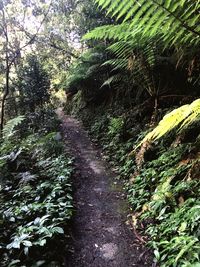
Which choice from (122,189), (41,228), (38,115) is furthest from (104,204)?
(38,115)

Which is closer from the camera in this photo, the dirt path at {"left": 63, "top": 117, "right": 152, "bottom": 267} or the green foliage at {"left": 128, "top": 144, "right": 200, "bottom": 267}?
the green foliage at {"left": 128, "top": 144, "right": 200, "bottom": 267}

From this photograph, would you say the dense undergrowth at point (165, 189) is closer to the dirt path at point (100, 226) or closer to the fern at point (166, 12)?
the dirt path at point (100, 226)

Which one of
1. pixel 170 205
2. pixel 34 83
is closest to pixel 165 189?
pixel 170 205

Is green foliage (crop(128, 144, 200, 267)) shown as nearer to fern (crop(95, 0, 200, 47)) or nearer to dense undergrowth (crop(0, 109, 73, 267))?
dense undergrowth (crop(0, 109, 73, 267))

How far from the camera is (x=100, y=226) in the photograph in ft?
12.0

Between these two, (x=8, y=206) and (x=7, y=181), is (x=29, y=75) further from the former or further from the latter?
(x=8, y=206)

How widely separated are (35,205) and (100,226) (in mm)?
924

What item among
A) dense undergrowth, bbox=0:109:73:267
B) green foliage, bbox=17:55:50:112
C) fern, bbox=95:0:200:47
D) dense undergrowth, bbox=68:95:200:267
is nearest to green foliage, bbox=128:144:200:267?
dense undergrowth, bbox=68:95:200:267

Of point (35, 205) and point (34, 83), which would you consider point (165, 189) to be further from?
point (34, 83)

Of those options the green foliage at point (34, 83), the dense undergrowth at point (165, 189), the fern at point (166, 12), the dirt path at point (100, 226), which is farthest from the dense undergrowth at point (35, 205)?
the green foliage at point (34, 83)

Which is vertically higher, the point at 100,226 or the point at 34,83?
the point at 34,83

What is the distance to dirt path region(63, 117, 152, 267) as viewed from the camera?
9.80 feet

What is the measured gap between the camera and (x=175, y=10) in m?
2.42

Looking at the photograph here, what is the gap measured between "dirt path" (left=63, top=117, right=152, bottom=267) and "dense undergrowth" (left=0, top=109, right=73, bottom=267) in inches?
8.3
